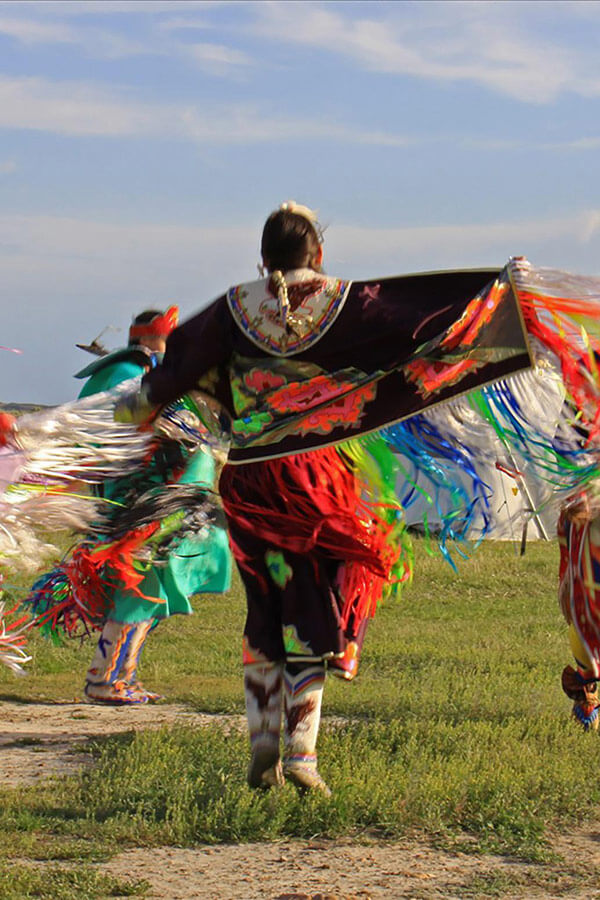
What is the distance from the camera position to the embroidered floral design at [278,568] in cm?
478

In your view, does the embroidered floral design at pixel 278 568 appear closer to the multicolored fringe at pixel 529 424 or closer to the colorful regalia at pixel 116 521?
the multicolored fringe at pixel 529 424

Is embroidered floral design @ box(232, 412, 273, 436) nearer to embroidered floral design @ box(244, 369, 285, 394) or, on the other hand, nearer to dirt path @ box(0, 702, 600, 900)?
embroidered floral design @ box(244, 369, 285, 394)

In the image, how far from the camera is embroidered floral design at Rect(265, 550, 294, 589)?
4777mm

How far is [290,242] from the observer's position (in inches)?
189

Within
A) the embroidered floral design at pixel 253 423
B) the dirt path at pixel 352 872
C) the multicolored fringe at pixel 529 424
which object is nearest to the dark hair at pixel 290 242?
the embroidered floral design at pixel 253 423

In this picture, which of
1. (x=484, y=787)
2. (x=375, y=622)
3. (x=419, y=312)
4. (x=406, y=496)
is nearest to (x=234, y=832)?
(x=484, y=787)

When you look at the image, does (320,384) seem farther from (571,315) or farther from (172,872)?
(172,872)

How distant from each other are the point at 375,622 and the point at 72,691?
10.6ft

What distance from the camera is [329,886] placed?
12.6 ft

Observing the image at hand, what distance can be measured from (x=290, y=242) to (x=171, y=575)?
2791mm

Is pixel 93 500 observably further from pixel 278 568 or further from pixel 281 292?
pixel 281 292

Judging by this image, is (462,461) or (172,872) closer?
(172,872)

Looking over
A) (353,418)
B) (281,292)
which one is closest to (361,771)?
(353,418)

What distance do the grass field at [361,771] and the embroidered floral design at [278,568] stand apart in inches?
27.5
